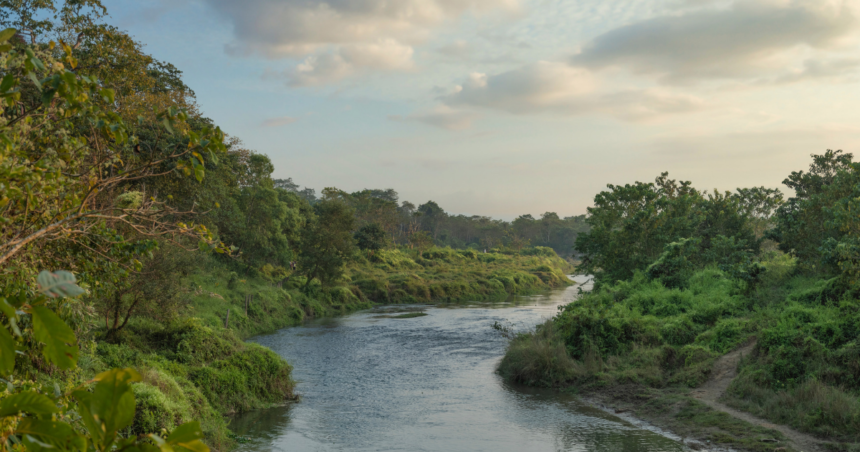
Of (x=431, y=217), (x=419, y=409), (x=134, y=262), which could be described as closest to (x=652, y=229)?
(x=419, y=409)

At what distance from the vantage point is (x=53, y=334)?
3.94 ft

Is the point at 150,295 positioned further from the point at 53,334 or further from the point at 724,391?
the point at 724,391

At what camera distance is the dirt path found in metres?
10.8

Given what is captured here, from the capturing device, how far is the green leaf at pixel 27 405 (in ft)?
4.03

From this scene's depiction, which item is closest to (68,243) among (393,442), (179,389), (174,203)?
(179,389)

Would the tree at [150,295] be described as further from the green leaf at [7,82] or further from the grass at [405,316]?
the grass at [405,316]

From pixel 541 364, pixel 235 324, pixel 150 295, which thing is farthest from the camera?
pixel 235 324

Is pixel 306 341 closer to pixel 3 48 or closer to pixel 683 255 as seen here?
pixel 683 255

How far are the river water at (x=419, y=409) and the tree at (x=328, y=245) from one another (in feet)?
36.2

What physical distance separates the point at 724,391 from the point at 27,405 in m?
15.7

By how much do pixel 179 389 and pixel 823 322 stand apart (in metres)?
15.6

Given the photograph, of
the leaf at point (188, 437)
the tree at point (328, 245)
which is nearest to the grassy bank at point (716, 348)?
the leaf at point (188, 437)

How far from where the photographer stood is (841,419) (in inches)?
430

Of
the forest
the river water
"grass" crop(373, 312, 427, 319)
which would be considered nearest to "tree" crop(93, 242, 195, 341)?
the forest
